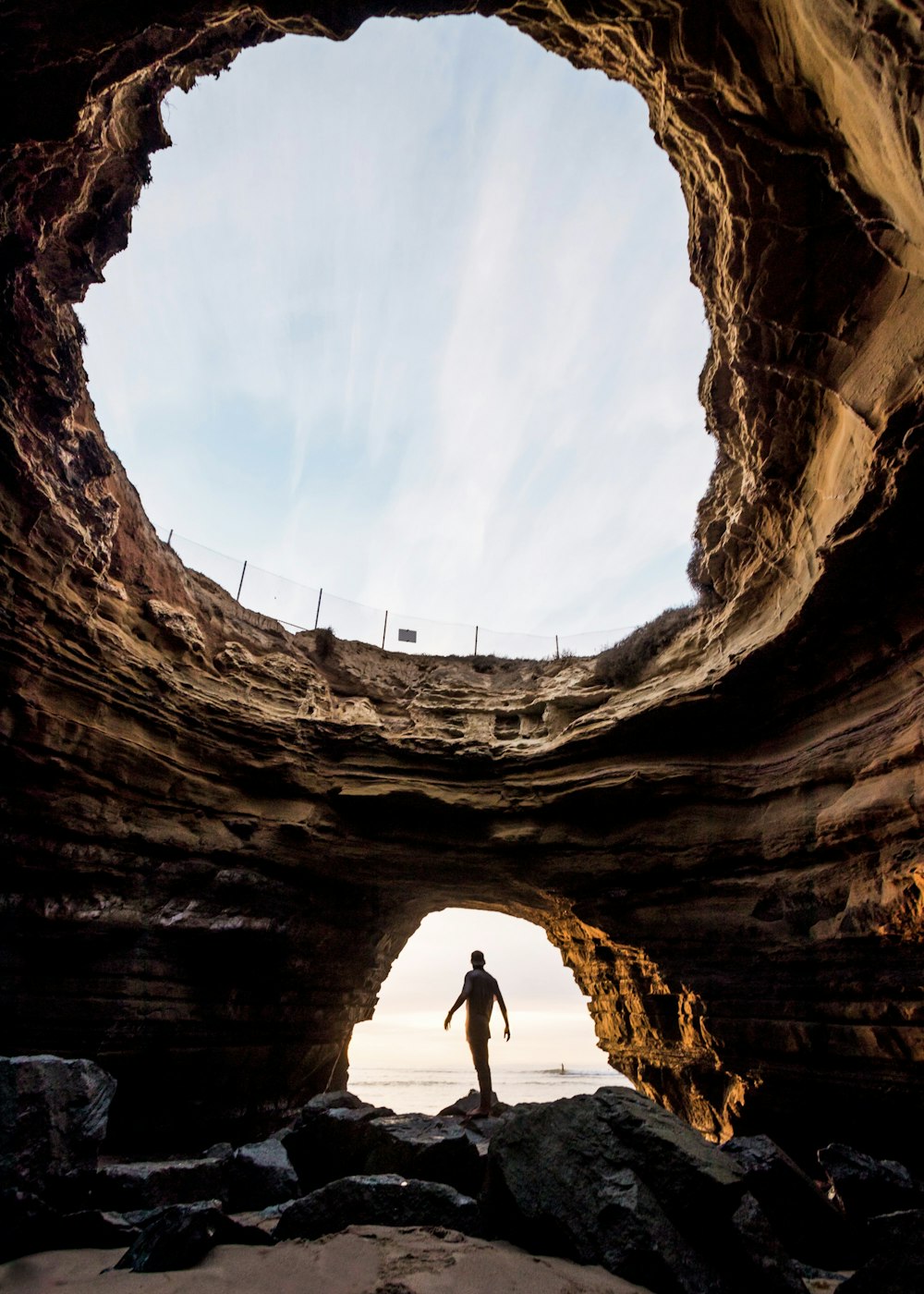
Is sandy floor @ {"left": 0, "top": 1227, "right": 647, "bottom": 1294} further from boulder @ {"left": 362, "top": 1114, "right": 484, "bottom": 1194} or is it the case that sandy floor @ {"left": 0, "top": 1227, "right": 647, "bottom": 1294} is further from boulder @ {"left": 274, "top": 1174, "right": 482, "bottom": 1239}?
boulder @ {"left": 362, "top": 1114, "right": 484, "bottom": 1194}

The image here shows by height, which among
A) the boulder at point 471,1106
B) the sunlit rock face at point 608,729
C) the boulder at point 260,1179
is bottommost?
the boulder at point 471,1106

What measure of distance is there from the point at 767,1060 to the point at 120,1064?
328 inches

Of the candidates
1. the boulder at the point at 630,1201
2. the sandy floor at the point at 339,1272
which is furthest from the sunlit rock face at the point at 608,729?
the sandy floor at the point at 339,1272

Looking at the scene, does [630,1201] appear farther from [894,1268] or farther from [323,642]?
[323,642]

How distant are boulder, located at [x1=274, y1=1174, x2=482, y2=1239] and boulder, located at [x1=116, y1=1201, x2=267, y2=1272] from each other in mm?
290

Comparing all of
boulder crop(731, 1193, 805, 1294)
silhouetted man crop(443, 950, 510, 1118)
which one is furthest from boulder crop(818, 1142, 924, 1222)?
silhouetted man crop(443, 950, 510, 1118)

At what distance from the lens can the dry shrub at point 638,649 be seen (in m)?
11.5

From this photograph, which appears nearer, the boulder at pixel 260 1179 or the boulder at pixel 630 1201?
the boulder at pixel 630 1201

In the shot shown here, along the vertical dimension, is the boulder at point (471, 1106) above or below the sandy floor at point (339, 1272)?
below

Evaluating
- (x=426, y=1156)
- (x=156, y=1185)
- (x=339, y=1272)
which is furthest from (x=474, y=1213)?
(x=156, y=1185)

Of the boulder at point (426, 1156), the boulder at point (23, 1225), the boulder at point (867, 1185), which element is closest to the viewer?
the boulder at point (23, 1225)

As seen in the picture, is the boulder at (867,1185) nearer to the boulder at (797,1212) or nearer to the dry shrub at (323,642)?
the boulder at (797,1212)

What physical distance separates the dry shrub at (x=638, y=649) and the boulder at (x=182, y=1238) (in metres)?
9.67

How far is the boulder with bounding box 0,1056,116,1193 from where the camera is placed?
4.20m
